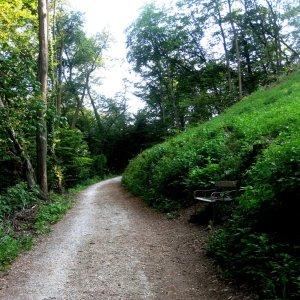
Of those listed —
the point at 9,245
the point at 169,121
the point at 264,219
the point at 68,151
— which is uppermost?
the point at 169,121

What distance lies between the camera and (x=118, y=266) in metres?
5.84

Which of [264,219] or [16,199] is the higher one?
[16,199]

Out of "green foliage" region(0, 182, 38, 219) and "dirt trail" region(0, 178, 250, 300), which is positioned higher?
"green foliage" region(0, 182, 38, 219)

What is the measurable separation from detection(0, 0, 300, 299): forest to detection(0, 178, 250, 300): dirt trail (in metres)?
0.54

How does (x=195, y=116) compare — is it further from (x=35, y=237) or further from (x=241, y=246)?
(x=241, y=246)

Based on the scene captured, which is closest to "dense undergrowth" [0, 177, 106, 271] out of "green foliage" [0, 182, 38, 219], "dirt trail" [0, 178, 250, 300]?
"green foliage" [0, 182, 38, 219]

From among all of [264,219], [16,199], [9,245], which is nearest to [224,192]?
[264,219]

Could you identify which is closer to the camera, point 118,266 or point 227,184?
point 118,266

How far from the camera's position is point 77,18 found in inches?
1110

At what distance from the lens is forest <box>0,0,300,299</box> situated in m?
4.96

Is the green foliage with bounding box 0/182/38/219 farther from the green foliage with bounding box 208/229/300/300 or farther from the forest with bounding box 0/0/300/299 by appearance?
the green foliage with bounding box 208/229/300/300

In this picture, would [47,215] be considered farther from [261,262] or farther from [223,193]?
[261,262]

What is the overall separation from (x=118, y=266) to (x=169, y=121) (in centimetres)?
3135

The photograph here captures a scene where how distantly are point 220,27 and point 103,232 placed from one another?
84.4 feet
